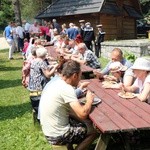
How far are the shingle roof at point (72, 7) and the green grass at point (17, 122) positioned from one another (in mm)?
11142

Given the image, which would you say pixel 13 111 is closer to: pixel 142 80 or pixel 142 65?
pixel 142 80

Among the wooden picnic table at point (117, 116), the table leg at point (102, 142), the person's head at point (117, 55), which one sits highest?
the person's head at point (117, 55)

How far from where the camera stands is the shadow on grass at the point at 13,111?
8.12 m

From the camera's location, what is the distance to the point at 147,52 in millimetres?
14430

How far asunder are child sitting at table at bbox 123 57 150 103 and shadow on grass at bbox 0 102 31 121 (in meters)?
3.39

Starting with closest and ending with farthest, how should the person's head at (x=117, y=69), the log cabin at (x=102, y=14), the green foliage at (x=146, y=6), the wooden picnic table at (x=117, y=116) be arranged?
the wooden picnic table at (x=117, y=116), the person's head at (x=117, y=69), the log cabin at (x=102, y=14), the green foliage at (x=146, y=6)

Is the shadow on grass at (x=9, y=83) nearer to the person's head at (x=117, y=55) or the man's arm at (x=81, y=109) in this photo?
the person's head at (x=117, y=55)

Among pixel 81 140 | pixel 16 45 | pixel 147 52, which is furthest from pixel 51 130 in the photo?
pixel 16 45

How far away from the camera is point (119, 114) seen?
4438 millimetres

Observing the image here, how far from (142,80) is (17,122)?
10.4ft

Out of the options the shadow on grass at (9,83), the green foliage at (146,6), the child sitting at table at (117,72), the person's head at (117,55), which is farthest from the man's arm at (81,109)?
the green foliage at (146,6)

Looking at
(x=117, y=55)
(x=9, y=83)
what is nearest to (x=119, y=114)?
(x=117, y=55)

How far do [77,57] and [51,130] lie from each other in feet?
15.4

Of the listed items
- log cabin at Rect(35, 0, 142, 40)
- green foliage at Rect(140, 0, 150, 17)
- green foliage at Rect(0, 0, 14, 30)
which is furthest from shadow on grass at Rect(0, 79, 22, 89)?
green foliage at Rect(0, 0, 14, 30)
